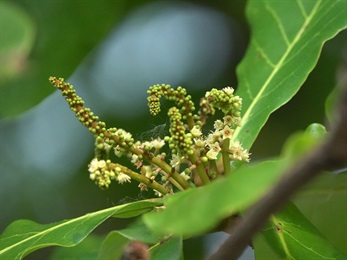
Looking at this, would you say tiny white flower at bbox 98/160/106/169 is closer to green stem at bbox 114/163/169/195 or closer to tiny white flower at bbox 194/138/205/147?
green stem at bbox 114/163/169/195

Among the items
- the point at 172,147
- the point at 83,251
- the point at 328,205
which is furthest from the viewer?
the point at 83,251

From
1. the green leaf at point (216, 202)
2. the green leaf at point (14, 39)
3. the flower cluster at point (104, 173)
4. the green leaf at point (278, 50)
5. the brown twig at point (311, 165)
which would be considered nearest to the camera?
the brown twig at point (311, 165)

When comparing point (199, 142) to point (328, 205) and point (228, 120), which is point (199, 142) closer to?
point (228, 120)

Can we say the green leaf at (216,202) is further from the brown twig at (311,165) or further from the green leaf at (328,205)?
the green leaf at (328,205)

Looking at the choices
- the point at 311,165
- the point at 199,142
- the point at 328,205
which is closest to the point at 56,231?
the point at 199,142

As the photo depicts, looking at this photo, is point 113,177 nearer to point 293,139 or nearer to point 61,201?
point 293,139

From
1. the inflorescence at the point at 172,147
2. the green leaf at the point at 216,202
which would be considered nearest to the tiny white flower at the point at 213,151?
the inflorescence at the point at 172,147

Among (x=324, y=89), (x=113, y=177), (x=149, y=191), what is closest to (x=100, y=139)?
(x=113, y=177)
